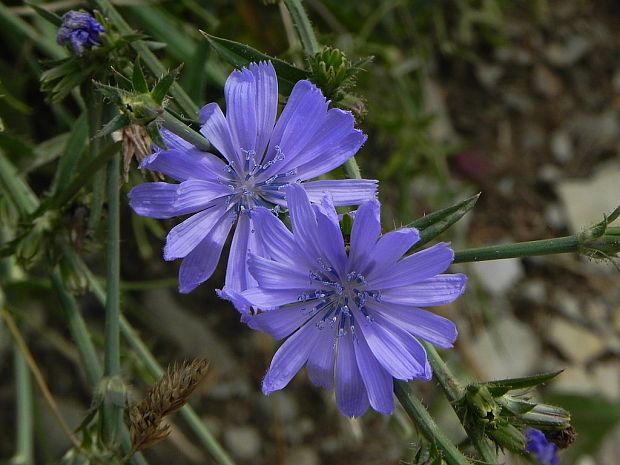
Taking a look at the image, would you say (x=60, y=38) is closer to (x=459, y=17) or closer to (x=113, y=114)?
(x=113, y=114)

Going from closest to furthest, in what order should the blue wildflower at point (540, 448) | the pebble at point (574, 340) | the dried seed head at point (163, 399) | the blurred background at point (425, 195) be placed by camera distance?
the dried seed head at point (163, 399), the blue wildflower at point (540, 448), the blurred background at point (425, 195), the pebble at point (574, 340)

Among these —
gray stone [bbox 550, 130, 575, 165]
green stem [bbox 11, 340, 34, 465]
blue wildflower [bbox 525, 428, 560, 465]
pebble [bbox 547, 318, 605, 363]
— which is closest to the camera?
blue wildflower [bbox 525, 428, 560, 465]

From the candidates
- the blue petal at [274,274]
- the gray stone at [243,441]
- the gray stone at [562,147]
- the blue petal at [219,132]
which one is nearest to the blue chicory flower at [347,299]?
the blue petal at [274,274]

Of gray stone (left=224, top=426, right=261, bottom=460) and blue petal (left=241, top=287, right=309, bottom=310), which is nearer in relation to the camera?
blue petal (left=241, top=287, right=309, bottom=310)

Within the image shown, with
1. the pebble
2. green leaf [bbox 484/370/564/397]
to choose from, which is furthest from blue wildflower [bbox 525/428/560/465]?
the pebble

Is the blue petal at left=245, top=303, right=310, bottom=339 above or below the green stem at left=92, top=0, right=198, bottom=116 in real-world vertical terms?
below

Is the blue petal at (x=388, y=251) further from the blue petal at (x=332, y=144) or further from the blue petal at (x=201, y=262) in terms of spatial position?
the blue petal at (x=201, y=262)

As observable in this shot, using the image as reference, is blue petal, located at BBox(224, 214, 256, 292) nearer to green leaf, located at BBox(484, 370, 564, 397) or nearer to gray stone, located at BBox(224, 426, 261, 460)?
green leaf, located at BBox(484, 370, 564, 397)
